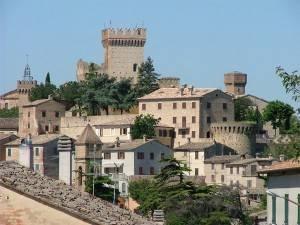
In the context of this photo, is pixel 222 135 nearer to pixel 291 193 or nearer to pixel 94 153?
pixel 94 153

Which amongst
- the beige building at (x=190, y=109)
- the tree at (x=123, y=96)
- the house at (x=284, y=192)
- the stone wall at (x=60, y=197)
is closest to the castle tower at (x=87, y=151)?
the beige building at (x=190, y=109)

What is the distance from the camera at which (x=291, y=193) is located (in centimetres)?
3797

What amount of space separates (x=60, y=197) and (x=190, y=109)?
138682 millimetres

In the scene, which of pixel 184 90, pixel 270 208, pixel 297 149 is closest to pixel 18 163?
pixel 297 149

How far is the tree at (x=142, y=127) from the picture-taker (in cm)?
16162

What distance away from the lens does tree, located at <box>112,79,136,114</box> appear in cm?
18061

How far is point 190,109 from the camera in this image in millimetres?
169250

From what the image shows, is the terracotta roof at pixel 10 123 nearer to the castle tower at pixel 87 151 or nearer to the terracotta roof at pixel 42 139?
the terracotta roof at pixel 42 139

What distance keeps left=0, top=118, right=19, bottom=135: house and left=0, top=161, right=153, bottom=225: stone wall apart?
14836cm

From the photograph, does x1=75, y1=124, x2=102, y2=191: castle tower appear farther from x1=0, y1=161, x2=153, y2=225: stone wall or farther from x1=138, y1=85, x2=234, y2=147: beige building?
x1=0, y1=161, x2=153, y2=225: stone wall

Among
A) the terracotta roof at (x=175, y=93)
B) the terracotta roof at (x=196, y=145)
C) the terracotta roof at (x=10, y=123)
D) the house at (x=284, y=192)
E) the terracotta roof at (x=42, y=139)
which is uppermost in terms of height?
the terracotta roof at (x=175, y=93)

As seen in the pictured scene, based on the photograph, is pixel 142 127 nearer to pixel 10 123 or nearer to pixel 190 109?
pixel 190 109

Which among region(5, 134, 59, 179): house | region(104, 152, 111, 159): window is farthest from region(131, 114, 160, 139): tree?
region(104, 152, 111, 159): window

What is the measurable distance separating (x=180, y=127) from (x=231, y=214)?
11092 cm
